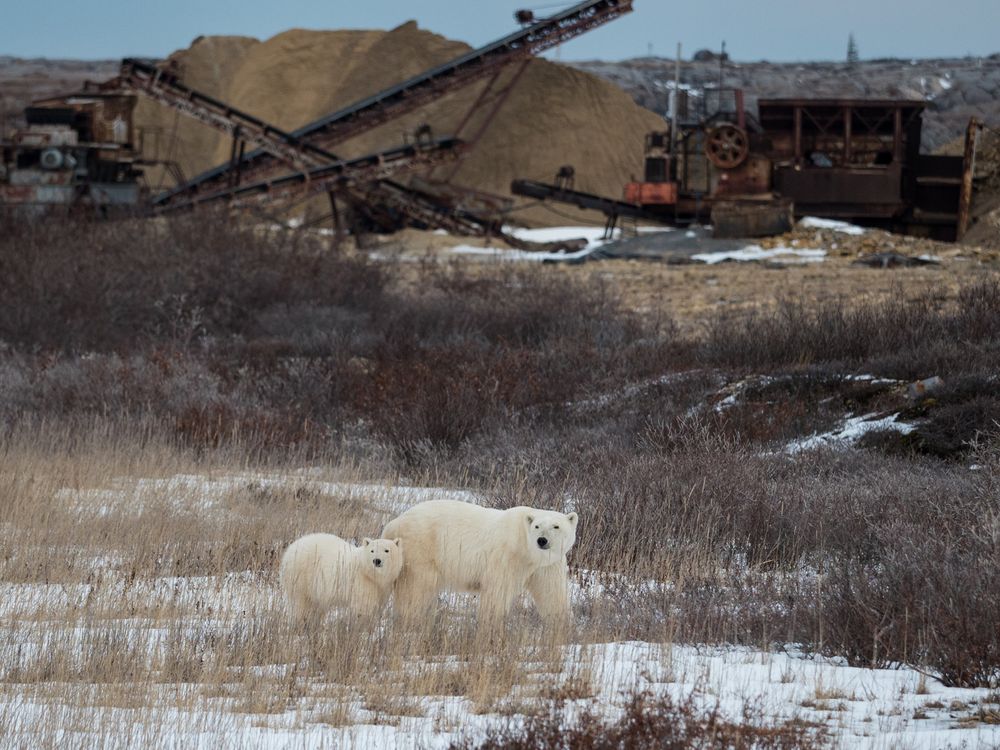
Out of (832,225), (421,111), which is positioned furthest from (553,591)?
(421,111)

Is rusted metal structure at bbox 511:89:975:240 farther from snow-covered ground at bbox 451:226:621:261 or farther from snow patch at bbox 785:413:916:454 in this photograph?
snow patch at bbox 785:413:916:454

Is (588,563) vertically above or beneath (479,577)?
beneath

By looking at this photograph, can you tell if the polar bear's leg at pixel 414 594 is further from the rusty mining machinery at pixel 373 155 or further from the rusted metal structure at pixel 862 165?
the rusted metal structure at pixel 862 165

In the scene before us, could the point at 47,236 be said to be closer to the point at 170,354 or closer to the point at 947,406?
the point at 170,354

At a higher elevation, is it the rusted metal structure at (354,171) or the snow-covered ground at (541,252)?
the rusted metal structure at (354,171)

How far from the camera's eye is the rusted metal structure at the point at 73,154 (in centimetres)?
2494

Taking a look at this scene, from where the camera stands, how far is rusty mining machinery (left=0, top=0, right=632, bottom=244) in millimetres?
28344

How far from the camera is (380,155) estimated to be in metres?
28.6

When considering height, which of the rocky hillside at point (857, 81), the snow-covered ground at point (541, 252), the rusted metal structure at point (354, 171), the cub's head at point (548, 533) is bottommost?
the snow-covered ground at point (541, 252)

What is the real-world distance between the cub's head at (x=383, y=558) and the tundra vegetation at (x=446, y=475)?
10.0 inches

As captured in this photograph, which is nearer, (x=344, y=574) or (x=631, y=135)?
(x=344, y=574)

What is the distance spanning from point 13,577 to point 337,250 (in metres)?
14.8

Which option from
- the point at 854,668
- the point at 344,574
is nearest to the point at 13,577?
the point at 344,574

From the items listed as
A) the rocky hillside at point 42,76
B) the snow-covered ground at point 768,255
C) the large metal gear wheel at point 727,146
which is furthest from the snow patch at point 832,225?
the rocky hillside at point 42,76
